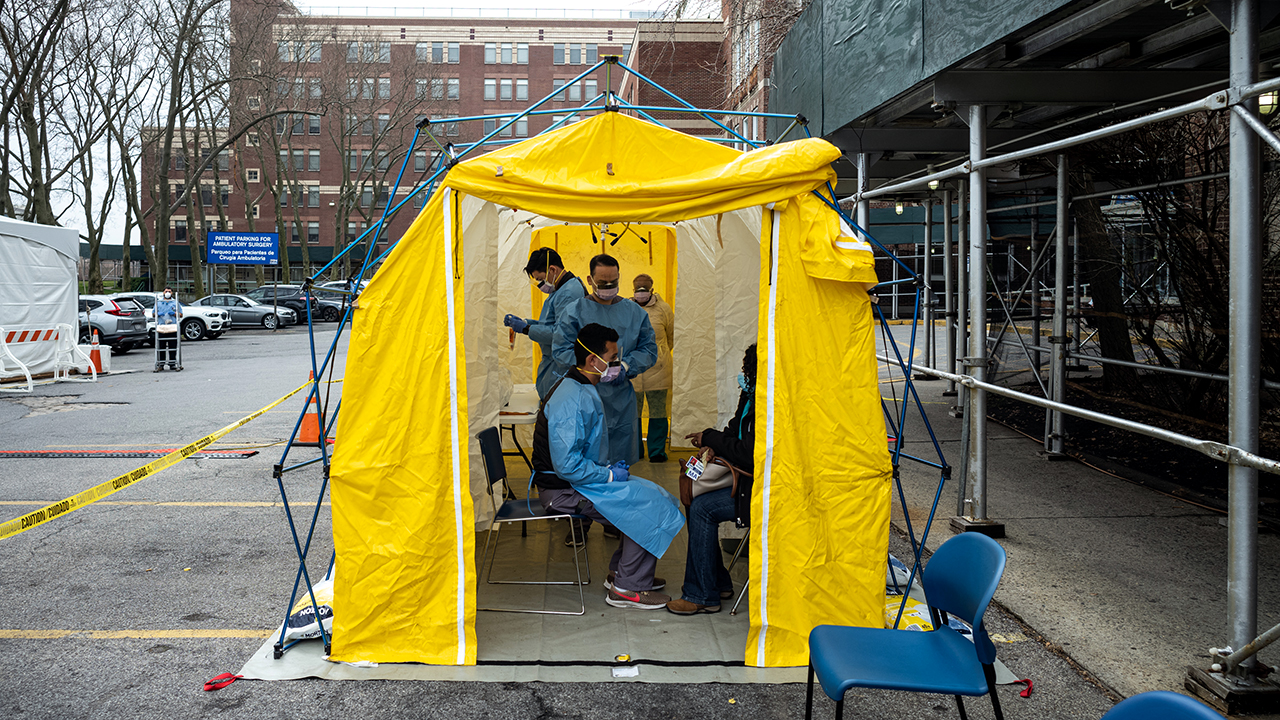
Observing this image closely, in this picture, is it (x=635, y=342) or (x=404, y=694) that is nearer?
(x=404, y=694)

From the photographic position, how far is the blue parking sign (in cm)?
3469

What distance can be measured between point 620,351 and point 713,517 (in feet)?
7.62

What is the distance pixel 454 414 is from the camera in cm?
409

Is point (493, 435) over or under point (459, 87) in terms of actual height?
under

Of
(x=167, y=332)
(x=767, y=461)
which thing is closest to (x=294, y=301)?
(x=167, y=332)

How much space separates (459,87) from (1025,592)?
62347 millimetres

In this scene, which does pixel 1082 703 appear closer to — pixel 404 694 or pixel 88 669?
pixel 404 694

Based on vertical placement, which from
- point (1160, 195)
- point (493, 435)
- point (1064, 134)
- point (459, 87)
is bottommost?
point (493, 435)

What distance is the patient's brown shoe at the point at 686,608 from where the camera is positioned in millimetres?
4527

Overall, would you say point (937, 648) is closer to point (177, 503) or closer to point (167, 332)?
point (177, 503)

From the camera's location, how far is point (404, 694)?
3742 millimetres

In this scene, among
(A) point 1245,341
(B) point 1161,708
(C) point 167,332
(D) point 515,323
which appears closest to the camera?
(B) point 1161,708

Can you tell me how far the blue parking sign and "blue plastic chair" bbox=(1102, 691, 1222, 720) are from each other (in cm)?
3675

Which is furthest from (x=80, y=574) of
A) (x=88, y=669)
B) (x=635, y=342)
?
(x=635, y=342)
